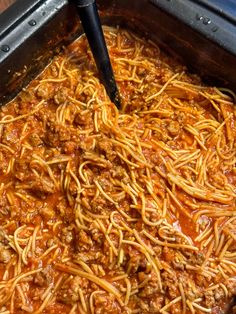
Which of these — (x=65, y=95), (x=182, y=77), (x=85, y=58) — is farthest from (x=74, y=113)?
(x=182, y=77)

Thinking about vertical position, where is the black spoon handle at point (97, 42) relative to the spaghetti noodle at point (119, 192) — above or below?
above

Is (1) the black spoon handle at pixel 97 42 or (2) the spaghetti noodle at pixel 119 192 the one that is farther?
(1) the black spoon handle at pixel 97 42

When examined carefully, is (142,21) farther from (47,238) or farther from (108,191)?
(47,238)

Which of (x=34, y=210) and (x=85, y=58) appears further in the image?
(x=85, y=58)

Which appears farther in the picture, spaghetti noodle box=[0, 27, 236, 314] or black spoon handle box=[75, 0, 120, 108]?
black spoon handle box=[75, 0, 120, 108]

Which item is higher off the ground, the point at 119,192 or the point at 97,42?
the point at 97,42
